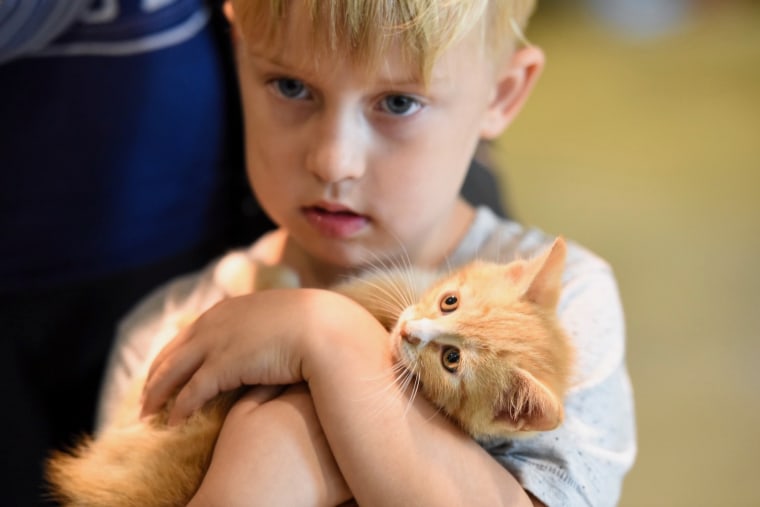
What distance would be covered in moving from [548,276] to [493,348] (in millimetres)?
105

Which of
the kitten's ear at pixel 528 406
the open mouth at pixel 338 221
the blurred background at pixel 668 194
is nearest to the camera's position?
the kitten's ear at pixel 528 406

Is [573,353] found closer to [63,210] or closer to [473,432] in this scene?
[473,432]

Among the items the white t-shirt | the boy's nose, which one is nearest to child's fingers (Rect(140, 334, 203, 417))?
the white t-shirt

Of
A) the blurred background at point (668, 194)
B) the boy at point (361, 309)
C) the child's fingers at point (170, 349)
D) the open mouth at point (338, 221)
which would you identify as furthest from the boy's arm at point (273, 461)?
the blurred background at point (668, 194)

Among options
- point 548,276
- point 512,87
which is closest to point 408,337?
point 548,276

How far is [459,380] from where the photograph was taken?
0.84m

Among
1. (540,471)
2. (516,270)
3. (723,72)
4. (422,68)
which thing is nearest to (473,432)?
(540,471)

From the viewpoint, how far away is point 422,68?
0.89 meters

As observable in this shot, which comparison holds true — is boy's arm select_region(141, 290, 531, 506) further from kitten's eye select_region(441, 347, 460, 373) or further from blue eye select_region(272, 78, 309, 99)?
blue eye select_region(272, 78, 309, 99)

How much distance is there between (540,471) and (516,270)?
0.73ft

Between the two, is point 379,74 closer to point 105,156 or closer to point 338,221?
point 338,221

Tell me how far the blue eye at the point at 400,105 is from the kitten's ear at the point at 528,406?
13.0 inches

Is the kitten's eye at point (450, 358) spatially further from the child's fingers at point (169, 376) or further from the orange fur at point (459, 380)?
the child's fingers at point (169, 376)

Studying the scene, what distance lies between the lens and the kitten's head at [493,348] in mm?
817
